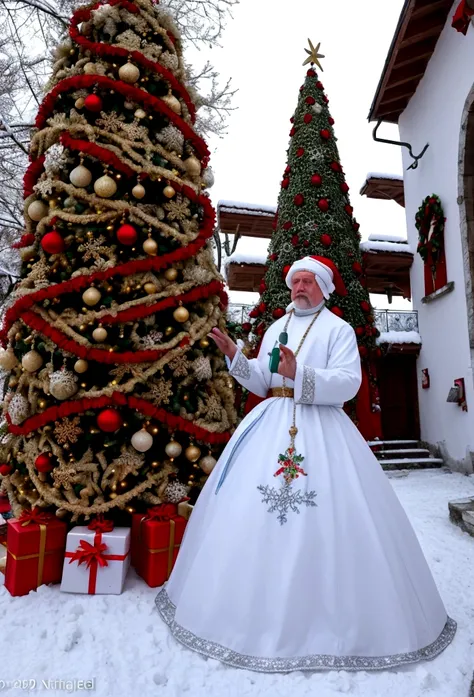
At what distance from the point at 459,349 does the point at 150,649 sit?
7.88 m

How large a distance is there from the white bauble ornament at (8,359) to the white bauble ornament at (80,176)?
49.4 inches

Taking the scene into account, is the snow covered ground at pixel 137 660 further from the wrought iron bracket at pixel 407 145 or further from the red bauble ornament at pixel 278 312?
the wrought iron bracket at pixel 407 145

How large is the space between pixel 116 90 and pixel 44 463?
263 cm

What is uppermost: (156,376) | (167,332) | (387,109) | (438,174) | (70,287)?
(387,109)

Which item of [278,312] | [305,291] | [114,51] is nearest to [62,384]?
[305,291]

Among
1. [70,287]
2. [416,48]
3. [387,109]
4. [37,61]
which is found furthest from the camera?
[387,109]

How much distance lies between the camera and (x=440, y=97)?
9.18m

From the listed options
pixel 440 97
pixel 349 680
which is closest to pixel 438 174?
pixel 440 97

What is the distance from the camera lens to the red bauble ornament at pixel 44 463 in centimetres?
296

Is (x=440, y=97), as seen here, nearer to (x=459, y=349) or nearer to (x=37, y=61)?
(x=459, y=349)

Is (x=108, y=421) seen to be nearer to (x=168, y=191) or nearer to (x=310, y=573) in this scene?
(x=310, y=573)

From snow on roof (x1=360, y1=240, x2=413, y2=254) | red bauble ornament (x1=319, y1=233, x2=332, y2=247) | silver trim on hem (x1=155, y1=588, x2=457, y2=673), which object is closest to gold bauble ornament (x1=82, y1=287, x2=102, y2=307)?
silver trim on hem (x1=155, y1=588, x2=457, y2=673)

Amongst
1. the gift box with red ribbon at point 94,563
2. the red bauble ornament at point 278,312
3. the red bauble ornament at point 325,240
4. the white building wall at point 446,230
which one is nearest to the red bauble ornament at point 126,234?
the gift box with red ribbon at point 94,563

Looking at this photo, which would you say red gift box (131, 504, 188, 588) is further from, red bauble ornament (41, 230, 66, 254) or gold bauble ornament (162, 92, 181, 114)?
gold bauble ornament (162, 92, 181, 114)
